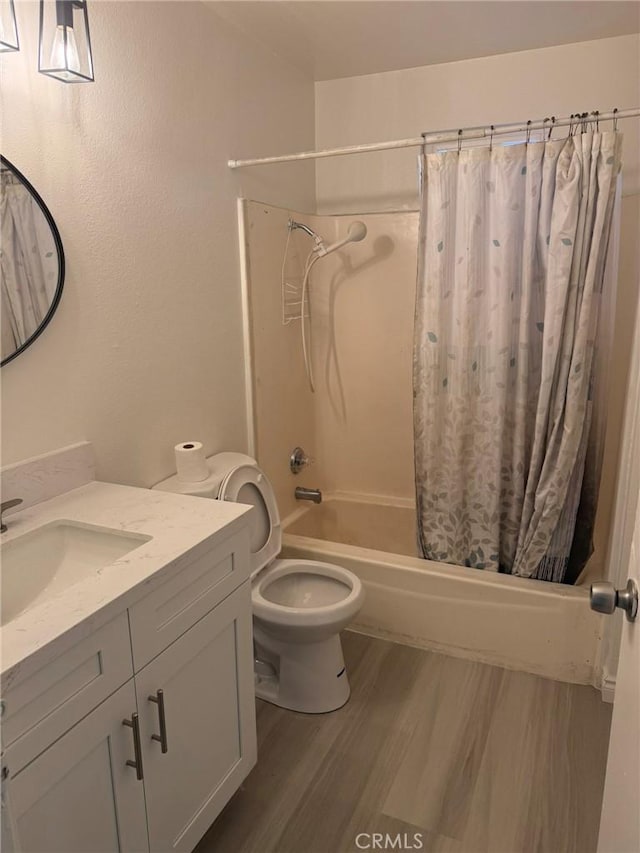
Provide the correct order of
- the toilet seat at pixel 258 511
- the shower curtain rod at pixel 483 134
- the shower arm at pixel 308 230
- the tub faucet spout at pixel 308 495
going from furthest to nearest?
the tub faucet spout at pixel 308 495
the shower arm at pixel 308 230
the toilet seat at pixel 258 511
the shower curtain rod at pixel 483 134

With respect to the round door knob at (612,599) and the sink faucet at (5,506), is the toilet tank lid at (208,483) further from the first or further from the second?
the round door knob at (612,599)

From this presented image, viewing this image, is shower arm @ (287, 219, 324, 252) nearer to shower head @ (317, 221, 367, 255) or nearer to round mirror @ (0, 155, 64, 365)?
shower head @ (317, 221, 367, 255)

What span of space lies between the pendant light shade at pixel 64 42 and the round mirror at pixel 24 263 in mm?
240

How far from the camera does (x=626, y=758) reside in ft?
2.97

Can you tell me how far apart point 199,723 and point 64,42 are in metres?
1.57

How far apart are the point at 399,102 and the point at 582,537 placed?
202 cm

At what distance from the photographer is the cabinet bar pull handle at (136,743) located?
1.12 m

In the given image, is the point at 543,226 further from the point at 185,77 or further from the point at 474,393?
the point at 185,77

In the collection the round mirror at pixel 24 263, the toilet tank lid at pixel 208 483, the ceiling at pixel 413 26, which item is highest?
the ceiling at pixel 413 26

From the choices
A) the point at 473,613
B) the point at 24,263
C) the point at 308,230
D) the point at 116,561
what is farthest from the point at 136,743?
the point at 308,230

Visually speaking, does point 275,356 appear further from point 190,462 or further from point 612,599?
point 612,599

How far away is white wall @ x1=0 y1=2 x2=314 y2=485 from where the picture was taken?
4.83ft

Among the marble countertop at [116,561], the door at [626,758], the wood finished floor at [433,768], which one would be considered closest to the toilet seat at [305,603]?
the wood finished floor at [433,768]

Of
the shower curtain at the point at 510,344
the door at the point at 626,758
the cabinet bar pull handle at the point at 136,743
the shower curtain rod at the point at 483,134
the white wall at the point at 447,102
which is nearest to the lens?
the door at the point at 626,758
